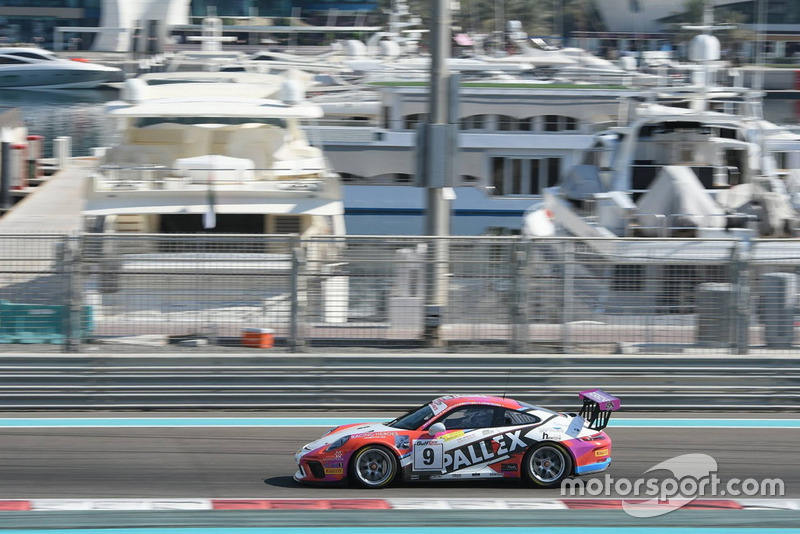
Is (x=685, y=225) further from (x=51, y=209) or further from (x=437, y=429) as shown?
(x=51, y=209)

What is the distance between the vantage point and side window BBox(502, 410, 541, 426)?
26.8ft

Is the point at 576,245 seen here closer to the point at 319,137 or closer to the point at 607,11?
the point at 319,137

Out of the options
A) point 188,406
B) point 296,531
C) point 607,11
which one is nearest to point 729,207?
point 188,406

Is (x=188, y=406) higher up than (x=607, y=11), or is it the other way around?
(x=607, y=11)

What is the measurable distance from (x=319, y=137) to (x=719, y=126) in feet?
31.5

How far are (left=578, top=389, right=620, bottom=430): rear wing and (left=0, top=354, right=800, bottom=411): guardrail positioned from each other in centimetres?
187

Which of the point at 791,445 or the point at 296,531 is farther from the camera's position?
the point at 791,445

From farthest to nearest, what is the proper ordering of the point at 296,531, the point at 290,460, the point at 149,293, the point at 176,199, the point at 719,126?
1. the point at 719,126
2. the point at 176,199
3. the point at 149,293
4. the point at 290,460
5. the point at 296,531

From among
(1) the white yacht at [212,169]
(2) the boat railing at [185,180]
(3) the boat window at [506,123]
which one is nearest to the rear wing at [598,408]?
(1) the white yacht at [212,169]

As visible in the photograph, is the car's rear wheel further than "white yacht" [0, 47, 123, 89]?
No

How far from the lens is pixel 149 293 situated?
10469 millimetres

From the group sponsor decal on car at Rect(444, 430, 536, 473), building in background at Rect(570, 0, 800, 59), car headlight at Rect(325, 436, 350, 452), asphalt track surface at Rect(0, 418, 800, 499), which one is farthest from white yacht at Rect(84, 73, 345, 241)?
building in background at Rect(570, 0, 800, 59)

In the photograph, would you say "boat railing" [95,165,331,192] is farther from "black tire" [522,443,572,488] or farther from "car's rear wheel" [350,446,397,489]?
"black tire" [522,443,572,488]

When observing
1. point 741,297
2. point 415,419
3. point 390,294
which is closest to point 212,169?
point 390,294
